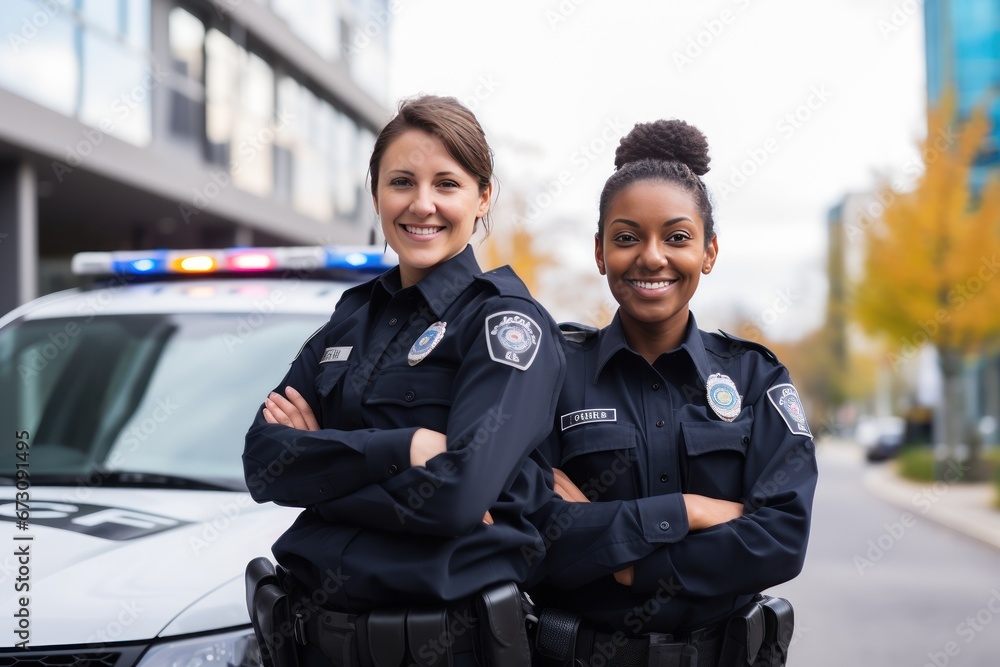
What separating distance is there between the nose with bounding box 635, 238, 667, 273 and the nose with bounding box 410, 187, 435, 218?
49 centimetres

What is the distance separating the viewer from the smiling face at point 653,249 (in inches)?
88.7

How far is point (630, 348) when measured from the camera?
94.0 inches

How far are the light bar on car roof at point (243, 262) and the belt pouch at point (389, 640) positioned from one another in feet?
6.32

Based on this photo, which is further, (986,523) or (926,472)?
(926,472)

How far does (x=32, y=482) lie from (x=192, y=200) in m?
11.1

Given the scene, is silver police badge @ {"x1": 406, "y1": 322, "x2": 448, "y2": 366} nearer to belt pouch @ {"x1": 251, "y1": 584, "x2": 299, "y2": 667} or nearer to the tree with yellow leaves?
belt pouch @ {"x1": 251, "y1": 584, "x2": 299, "y2": 667}

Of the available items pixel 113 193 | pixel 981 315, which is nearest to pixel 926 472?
pixel 981 315

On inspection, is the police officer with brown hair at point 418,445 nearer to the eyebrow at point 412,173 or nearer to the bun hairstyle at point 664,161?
the eyebrow at point 412,173

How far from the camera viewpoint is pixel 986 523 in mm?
12906

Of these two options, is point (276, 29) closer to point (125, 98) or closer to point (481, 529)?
point (125, 98)

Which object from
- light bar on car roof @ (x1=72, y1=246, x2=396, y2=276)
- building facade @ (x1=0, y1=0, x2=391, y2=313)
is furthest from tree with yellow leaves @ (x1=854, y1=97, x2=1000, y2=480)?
light bar on car roof @ (x1=72, y1=246, x2=396, y2=276)

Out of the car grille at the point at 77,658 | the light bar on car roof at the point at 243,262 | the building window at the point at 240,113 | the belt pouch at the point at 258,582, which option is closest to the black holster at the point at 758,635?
the belt pouch at the point at 258,582

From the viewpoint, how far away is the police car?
2102 mm

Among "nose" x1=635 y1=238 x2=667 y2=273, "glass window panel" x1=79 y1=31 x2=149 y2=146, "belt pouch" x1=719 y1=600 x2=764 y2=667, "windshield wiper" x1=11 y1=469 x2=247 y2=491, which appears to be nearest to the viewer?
"belt pouch" x1=719 y1=600 x2=764 y2=667
